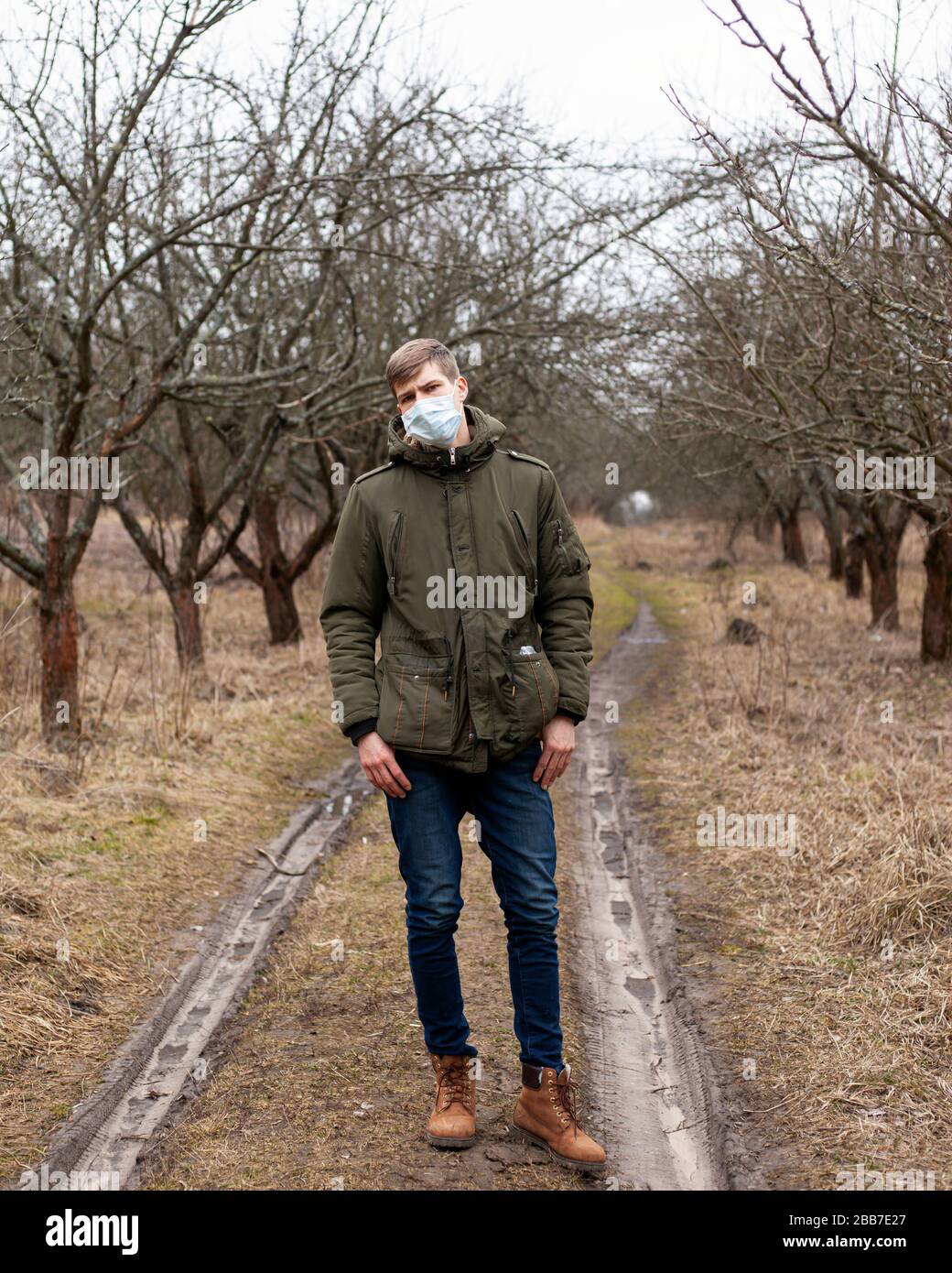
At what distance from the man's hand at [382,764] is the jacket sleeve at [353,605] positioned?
0.21ft

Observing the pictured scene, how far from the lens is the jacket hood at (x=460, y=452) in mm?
2934

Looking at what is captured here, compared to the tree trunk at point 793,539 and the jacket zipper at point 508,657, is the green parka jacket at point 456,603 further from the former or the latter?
the tree trunk at point 793,539

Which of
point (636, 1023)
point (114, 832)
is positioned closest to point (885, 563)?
point (114, 832)

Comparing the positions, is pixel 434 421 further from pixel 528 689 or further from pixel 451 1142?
pixel 451 1142

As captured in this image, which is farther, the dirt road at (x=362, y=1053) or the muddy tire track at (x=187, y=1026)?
the muddy tire track at (x=187, y=1026)

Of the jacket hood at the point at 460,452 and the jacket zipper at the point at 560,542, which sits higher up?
the jacket hood at the point at 460,452

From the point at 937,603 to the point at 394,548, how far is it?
940cm

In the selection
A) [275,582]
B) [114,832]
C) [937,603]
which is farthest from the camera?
[275,582]

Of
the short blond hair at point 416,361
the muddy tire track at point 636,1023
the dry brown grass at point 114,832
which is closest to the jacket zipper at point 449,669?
the short blond hair at point 416,361

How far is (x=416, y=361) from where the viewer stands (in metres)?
2.97

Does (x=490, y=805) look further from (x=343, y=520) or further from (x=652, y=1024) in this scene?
(x=652, y=1024)

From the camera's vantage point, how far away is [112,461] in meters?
7.43

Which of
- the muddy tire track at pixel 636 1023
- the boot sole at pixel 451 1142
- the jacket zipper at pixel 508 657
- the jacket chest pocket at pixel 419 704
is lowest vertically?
the muddy tire track at pixel 636 1023

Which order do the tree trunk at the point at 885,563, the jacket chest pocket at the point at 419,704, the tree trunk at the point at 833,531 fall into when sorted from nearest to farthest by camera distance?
the jacket chest pocket at the point at 419,704, the tree trunk at the point at 885,563, the tree trunk at the point at 833,531
